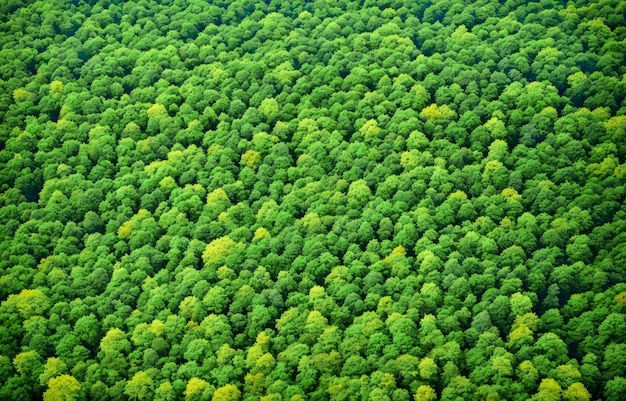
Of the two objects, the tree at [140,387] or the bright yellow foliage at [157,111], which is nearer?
the tree at [140,387]

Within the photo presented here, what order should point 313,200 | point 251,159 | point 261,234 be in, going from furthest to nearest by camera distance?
point 251,159, point 313,200, point 261,234

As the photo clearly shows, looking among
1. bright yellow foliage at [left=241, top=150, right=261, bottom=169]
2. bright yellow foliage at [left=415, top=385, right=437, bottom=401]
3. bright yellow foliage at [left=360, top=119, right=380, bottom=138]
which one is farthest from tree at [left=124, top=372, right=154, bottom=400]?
bright yellow foliage at [left=360, top=119, right=380, bottom=138]

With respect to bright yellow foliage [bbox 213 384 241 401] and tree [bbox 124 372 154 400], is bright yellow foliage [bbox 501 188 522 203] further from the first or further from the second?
tree [bbox 124 372 154 400]

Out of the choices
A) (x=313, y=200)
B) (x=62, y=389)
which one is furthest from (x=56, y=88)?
(x=62, y=389)

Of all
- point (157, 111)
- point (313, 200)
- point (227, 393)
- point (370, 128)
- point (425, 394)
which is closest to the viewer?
point (425, 394)

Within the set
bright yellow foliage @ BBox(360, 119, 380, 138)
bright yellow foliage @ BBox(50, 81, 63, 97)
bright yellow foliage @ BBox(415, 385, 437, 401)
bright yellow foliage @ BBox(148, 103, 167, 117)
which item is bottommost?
bright yellow foliage @ BBox(415, 385, 437, 401)

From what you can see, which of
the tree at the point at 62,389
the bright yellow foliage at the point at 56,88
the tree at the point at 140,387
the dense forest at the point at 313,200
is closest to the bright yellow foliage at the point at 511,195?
the dense forest at the point at 313,200

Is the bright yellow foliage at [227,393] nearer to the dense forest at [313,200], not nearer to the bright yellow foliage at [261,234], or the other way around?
the dense forest at [313,200]

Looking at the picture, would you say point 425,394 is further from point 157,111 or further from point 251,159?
point 157,111

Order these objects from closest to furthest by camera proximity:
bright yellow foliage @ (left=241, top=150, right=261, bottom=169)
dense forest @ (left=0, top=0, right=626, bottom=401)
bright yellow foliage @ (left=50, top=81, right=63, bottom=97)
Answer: dense forest @ (left=0, top=0, right=626, bottom=401)
bright yellow foliage @ (left=241, top=150, right=261, bottom=169)
bright yellow foliage @ (left=50, top=81, right=63, bottom=97)
